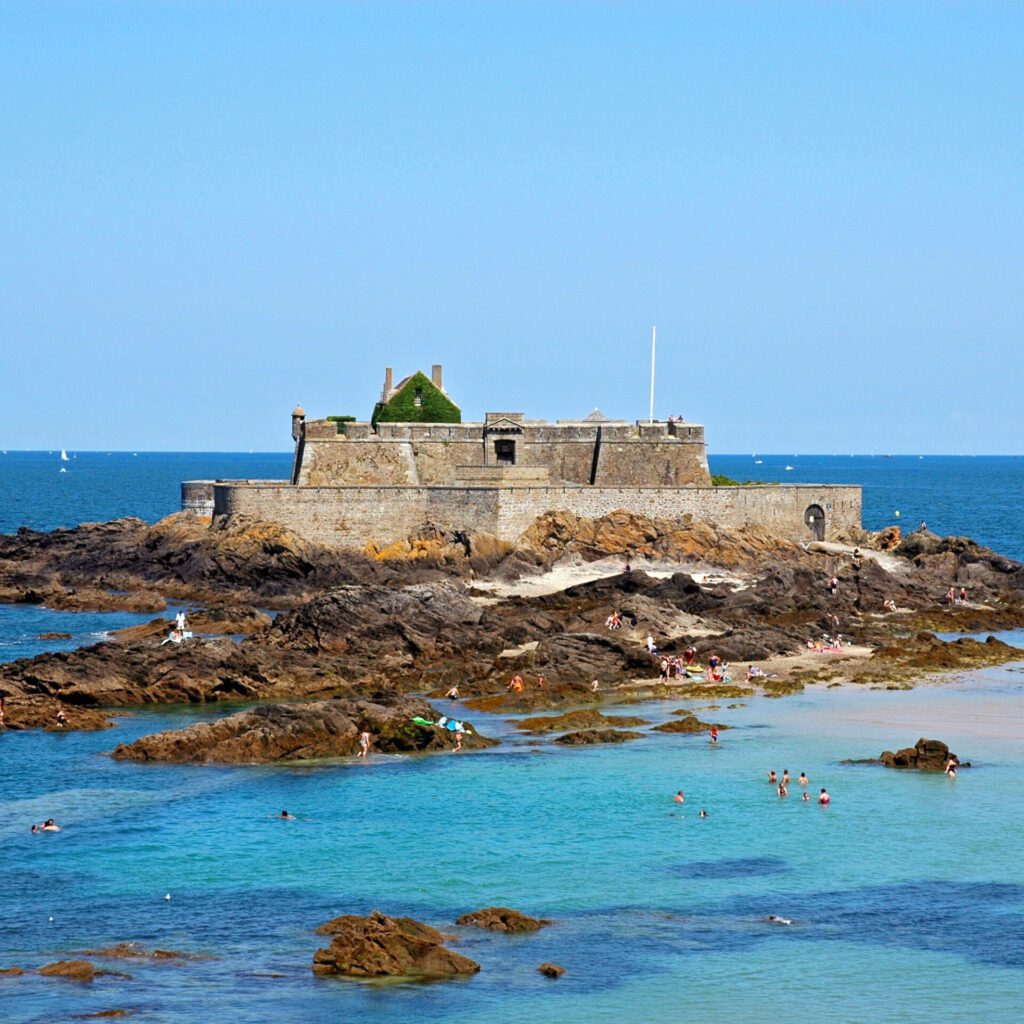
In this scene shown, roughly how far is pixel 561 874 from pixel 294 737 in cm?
889

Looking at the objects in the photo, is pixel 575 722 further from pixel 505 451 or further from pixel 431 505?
pixel 505 451

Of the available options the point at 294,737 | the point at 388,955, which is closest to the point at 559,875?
the point at 388,955

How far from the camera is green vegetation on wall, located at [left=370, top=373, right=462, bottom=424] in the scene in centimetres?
6406

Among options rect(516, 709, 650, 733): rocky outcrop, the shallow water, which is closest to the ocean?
the shallow water

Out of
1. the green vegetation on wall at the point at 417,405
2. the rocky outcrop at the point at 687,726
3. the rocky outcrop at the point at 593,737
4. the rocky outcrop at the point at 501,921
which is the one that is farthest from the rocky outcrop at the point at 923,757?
the green vegetation on wall at the point at 417,405

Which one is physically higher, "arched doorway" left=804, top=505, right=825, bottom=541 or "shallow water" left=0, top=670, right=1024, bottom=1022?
"arched doorway" left=804, top=505, right=825, bottom=541

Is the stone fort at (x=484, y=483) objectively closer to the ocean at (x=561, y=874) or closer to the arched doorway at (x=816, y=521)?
the arched doorway at (x=816, y=521)

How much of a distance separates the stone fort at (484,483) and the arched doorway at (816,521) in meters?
0.05

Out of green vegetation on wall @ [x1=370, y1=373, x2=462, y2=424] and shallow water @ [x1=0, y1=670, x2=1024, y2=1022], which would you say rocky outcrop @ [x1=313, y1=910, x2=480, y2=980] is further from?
green vegetation on wall @ [x1=370, y1=373, x2=462, y2=424]

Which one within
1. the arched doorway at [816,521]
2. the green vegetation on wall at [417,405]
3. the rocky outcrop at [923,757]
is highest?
the green vegetation on wall at [417,405]

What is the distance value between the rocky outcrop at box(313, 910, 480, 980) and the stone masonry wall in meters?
37.2

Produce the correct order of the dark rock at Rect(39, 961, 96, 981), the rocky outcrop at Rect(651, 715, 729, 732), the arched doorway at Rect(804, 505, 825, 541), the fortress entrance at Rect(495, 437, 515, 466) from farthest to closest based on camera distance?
the fortress entrance at Rect(495, 437, 515, 466), the arched doorway at Rect(804, 505, 825, 541), the rocky outcrop at Rect(651, 715, 729, 732), the dark rock at Rect(39, 961, 96, 981)

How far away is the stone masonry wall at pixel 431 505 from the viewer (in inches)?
2213

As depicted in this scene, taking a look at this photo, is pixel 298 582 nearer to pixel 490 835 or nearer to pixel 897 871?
pixel 490 835
